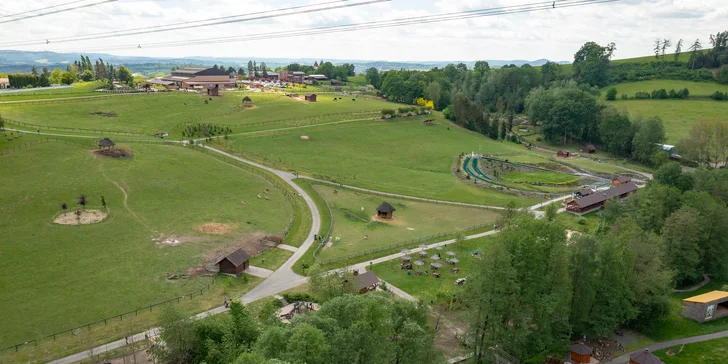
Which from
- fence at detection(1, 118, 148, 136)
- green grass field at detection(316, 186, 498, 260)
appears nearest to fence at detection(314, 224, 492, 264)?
green grass field at detection(316, 186, 498, 260)

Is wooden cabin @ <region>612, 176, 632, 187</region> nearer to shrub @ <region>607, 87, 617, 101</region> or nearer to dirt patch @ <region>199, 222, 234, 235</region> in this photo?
dirt patch @ <region>199, 222, 234, 235</region>

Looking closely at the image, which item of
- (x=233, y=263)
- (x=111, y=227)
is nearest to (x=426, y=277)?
(x=233, y=263)

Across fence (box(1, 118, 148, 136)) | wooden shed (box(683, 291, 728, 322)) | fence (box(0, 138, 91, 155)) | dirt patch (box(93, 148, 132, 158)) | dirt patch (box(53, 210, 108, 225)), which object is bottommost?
wooden shed (box(683, 291, 728, 322))

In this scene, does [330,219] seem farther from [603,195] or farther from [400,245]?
[603,195]

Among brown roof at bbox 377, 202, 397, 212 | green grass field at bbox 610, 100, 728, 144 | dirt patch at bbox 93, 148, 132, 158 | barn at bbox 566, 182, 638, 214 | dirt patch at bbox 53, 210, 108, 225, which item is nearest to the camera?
dirt patch at bbox 53, 210, 108, 225

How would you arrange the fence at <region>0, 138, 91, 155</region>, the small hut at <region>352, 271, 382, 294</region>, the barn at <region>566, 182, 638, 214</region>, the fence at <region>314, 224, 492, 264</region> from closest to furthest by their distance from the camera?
1. the small hut at <region>352, 271, 382, 294</region>
2. the fence at <region>314, 224, 492, 264</region>
3. the fence at <region>0, 138, 91, 155</region>
4. the barn at <region>566, 182, 638, 214</region>

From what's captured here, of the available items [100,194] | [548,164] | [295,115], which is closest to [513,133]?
[548,164]

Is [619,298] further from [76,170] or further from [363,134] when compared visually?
[363,134]
